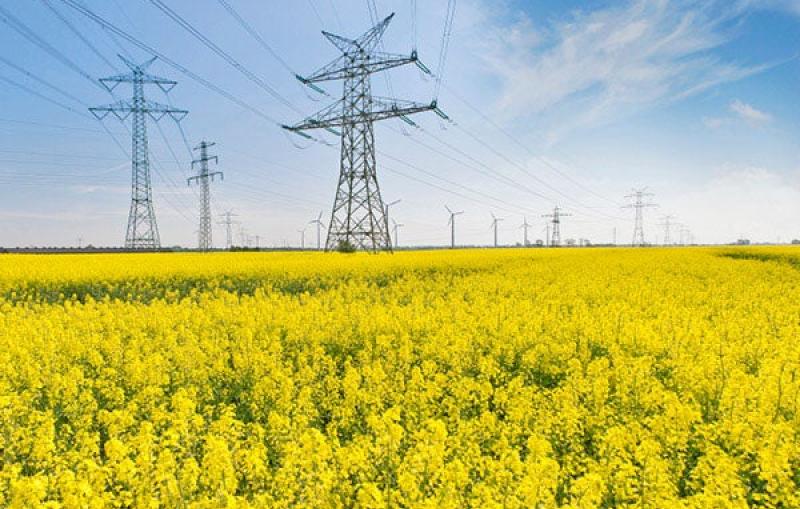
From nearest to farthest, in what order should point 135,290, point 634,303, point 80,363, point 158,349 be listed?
point 80,363 < point 158,349 < point 634,303 < point 135,290

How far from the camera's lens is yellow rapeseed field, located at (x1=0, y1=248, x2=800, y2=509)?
10.5 ft

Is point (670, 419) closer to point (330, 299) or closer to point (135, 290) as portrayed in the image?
point (330, 299)

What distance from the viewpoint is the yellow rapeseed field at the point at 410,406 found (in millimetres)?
3201

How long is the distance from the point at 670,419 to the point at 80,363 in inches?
298

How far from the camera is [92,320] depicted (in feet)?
31.0

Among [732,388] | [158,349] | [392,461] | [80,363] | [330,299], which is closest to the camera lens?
[392,461]

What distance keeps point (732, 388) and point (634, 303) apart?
6.80 m

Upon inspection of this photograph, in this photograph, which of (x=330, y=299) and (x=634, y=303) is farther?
(x=330, y=299)

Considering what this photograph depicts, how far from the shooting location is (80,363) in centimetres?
710

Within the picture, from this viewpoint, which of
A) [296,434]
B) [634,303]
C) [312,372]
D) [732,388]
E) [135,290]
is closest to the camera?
[296,434]

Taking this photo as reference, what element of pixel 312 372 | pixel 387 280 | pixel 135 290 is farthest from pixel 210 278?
pixel 312 372

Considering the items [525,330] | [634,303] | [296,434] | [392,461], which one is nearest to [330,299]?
[525,330]

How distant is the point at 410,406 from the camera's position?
519cm

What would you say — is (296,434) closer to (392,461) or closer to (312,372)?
(392,461)
